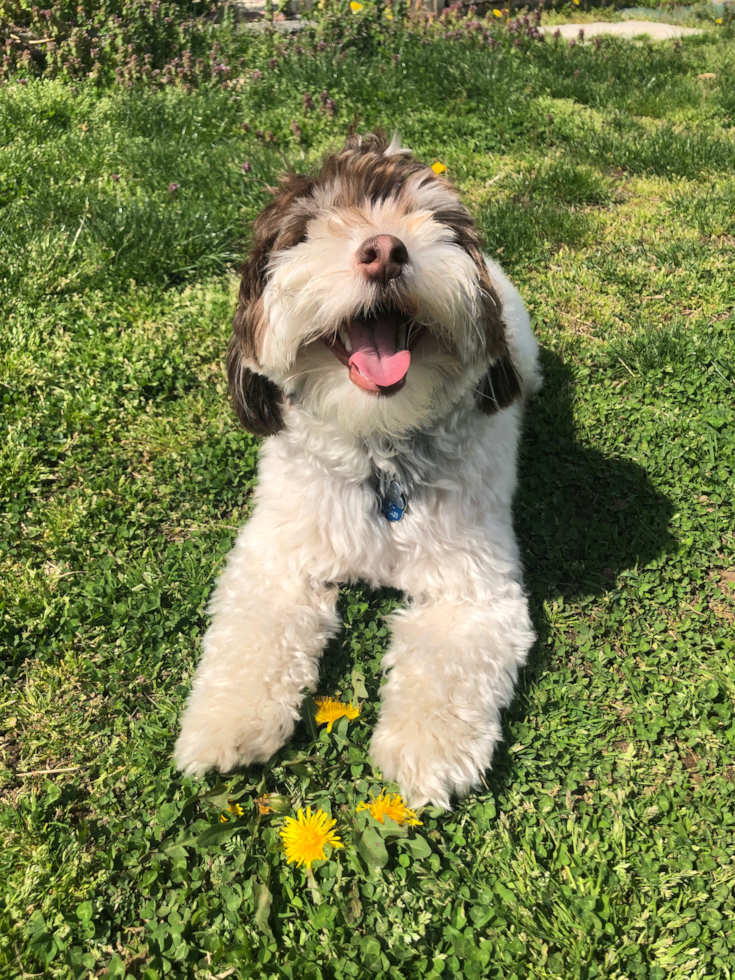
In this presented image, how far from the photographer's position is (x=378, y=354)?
2.36 metres

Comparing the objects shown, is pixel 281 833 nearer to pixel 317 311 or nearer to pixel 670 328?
pixel 317 311

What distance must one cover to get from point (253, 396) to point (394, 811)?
5.00 feet

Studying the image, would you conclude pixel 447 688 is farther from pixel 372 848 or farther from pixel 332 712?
pixel 372 848

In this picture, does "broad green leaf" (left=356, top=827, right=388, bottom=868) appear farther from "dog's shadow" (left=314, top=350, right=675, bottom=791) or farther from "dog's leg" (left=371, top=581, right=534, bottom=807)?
"dog's shadow" (left=314, top=350, right=675, bottom=791)

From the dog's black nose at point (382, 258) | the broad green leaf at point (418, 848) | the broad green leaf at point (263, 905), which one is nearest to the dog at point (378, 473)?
the dog's black nose at point (382, 258)

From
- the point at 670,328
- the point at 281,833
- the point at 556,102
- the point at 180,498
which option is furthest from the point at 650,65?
the point at 281,833

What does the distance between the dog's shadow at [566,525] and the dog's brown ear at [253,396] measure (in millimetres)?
793

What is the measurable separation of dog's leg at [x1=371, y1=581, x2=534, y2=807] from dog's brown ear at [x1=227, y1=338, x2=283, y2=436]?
3.06 ft

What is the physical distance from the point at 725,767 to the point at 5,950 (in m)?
2.30

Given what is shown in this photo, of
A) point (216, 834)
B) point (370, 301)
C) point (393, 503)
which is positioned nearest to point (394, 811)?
point (216, 834)

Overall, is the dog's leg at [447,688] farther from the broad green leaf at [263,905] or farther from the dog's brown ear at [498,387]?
the dog's brown ear at [498,387]

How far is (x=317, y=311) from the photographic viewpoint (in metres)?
2.18

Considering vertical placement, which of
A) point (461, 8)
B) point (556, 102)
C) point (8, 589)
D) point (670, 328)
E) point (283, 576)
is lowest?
point (8, 589)

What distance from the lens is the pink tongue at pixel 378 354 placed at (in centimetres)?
229
